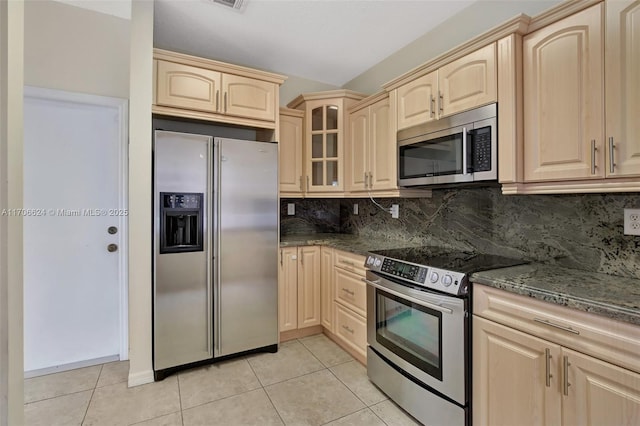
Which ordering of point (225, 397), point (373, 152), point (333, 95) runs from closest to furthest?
point (225, 397), point (373, 152), point (333, 95)

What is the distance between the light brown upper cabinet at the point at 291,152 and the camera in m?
3.04

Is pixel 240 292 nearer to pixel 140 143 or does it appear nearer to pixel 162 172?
pixel 162 172

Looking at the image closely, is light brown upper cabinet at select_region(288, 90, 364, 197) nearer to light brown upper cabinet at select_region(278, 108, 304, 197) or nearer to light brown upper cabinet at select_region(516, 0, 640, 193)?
light brown upper cabinet at select_region(278, 108, 304, 197)

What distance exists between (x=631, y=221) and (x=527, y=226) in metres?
0.47

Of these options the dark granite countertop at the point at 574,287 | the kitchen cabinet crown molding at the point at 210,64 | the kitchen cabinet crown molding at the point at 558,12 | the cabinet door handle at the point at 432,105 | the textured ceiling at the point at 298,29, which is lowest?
the dark granite countertop at the point at 574,287

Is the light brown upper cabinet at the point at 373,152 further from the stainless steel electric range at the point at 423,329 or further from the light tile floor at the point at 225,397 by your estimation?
the light tile floor at the point at 225,397

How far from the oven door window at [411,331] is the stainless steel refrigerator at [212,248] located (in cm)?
98

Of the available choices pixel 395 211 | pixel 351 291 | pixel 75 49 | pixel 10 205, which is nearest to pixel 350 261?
pixel 351 291

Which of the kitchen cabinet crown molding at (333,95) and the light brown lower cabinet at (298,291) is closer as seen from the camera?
the light brown lower cabinet at (298,291)

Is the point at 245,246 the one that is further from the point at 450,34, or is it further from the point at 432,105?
the point at 450,34

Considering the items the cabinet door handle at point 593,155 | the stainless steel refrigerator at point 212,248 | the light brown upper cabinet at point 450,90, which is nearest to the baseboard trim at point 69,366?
the stainless steel refrigerator at point 212,248

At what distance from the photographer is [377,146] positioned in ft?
8.69

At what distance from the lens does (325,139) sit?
3.07 meters

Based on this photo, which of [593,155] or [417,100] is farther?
[417,100]
